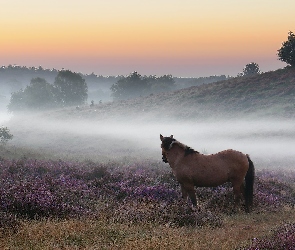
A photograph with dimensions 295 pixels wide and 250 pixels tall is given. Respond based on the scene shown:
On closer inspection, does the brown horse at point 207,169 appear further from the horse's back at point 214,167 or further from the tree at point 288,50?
the tree at point 288,50

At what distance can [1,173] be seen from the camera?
1476 centimetres

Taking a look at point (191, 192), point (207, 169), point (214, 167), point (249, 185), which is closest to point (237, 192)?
point (249, 185)

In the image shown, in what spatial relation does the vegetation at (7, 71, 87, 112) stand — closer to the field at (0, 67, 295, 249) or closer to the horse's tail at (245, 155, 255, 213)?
the field at (0, 67, 295, 249)

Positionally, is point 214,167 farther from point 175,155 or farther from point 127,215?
point 127,215

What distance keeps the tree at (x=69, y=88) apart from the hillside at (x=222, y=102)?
158 feet

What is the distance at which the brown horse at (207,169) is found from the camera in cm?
1007

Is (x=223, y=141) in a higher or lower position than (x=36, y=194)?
lower

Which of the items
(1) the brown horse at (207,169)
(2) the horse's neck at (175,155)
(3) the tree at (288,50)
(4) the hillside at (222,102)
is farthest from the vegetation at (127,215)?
(3) the tree at (288,50)

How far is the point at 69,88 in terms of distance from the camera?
116 m

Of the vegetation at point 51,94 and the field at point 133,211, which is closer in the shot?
the field at point 133,211

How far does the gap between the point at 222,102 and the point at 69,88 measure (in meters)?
74.5

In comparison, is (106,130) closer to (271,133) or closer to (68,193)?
(271,133)

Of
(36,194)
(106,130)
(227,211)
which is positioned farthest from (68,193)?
(106,130)

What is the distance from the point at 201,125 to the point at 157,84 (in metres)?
100
